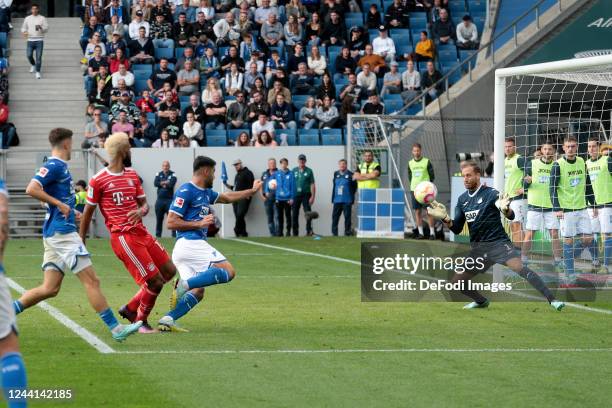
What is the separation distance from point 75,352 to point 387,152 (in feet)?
61.7

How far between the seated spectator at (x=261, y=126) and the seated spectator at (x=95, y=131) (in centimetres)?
378

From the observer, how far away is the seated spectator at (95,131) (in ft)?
95.7

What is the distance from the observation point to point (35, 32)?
107 feet

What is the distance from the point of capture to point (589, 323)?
40.9 ft

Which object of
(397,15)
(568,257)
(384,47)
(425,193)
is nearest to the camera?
(425,193)

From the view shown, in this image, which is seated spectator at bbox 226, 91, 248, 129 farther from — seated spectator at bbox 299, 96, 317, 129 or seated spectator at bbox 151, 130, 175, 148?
seated spectator at bbox 151, 130, 175, 148

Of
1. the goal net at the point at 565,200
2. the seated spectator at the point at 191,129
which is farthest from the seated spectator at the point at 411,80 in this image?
the goal net at the point at 565,200

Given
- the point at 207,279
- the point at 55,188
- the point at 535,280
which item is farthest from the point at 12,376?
the point at 535,280

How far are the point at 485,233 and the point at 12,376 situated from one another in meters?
A: 8.12

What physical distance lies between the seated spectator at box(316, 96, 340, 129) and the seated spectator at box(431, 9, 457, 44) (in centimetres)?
472

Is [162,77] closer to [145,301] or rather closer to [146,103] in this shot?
[146,103]

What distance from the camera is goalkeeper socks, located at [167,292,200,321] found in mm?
11602

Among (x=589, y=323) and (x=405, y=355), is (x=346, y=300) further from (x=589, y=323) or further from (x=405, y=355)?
A: (x=405, y=355)

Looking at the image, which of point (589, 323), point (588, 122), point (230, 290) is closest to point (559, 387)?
point (589, 323)
